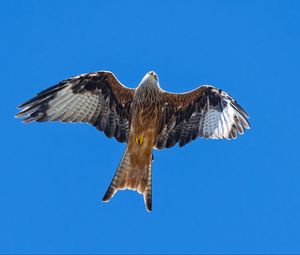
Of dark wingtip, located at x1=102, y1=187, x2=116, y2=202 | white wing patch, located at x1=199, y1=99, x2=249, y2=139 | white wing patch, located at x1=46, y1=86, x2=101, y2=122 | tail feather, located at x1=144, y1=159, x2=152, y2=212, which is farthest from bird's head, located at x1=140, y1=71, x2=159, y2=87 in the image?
dark wingtip, located at x1=102, y1=187, x2=116, y2=202

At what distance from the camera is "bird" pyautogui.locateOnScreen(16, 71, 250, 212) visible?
17.6m

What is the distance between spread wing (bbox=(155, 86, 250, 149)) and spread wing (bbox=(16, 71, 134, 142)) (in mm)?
964

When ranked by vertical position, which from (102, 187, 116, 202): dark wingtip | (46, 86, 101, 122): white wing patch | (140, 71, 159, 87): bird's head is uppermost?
(140, 71, 159, 87): bird's head

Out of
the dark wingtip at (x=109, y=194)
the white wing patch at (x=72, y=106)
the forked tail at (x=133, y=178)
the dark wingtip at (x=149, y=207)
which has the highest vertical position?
the white wing patch at (x=72, y=106)

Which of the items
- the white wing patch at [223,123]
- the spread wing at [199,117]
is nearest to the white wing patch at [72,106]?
the spread wing at [199,117]

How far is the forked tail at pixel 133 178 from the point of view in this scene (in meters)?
17.4

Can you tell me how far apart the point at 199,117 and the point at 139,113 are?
1490 mm

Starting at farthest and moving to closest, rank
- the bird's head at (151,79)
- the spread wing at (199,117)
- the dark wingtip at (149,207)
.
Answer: the spread wing at (199,117) < the bird's head at (151,79) < the dark wingtip at (149,207)

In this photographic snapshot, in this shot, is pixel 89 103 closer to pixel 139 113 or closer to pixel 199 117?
pixel 139 113

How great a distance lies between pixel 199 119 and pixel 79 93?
2.95 metres

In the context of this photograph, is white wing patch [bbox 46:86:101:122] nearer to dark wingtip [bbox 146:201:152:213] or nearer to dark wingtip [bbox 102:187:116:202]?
dark wingtip [bbox 102:187:116:202]

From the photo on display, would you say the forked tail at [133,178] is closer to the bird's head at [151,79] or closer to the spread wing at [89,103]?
the spread wing at [89,103]

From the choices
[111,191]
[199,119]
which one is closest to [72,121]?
[111,191]

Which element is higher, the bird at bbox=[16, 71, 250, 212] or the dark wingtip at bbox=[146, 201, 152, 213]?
the bird at bbox=[16, 71, 250, 212]
